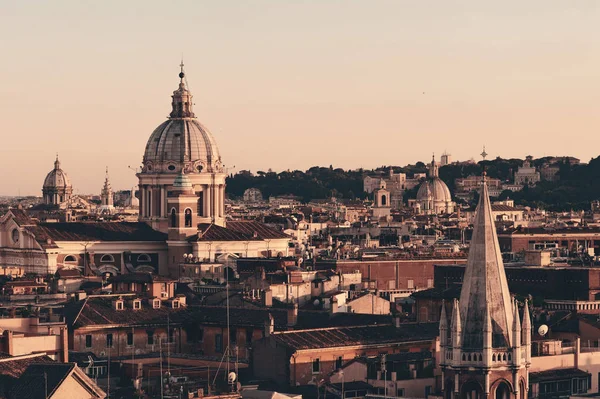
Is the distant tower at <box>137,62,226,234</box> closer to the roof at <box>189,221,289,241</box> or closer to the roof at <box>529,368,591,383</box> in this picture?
the roof at <box>189,221,289,241</box>

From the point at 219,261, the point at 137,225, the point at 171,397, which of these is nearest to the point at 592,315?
the point at 171,397

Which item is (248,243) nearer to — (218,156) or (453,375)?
(218,156)

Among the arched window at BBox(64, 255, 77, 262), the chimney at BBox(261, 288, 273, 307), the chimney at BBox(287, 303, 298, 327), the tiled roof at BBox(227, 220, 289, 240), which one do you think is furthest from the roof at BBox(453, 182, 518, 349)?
the tiled roof at BBox(227, 220, 289, 240)

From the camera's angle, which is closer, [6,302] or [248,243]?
[6,302]

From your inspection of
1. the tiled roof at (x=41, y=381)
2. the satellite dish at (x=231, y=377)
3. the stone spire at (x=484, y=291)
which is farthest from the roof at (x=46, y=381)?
the satellite dish at (x=231, y=377)

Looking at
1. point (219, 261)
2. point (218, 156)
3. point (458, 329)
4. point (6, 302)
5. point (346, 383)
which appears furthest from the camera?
point (218, 156)

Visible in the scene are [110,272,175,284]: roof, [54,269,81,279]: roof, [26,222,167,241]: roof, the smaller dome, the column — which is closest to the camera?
[110,272,175,284]: roof

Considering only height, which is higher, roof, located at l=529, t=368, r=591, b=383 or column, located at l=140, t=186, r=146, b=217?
column, located at l=140, t=186, r=146, b=217
